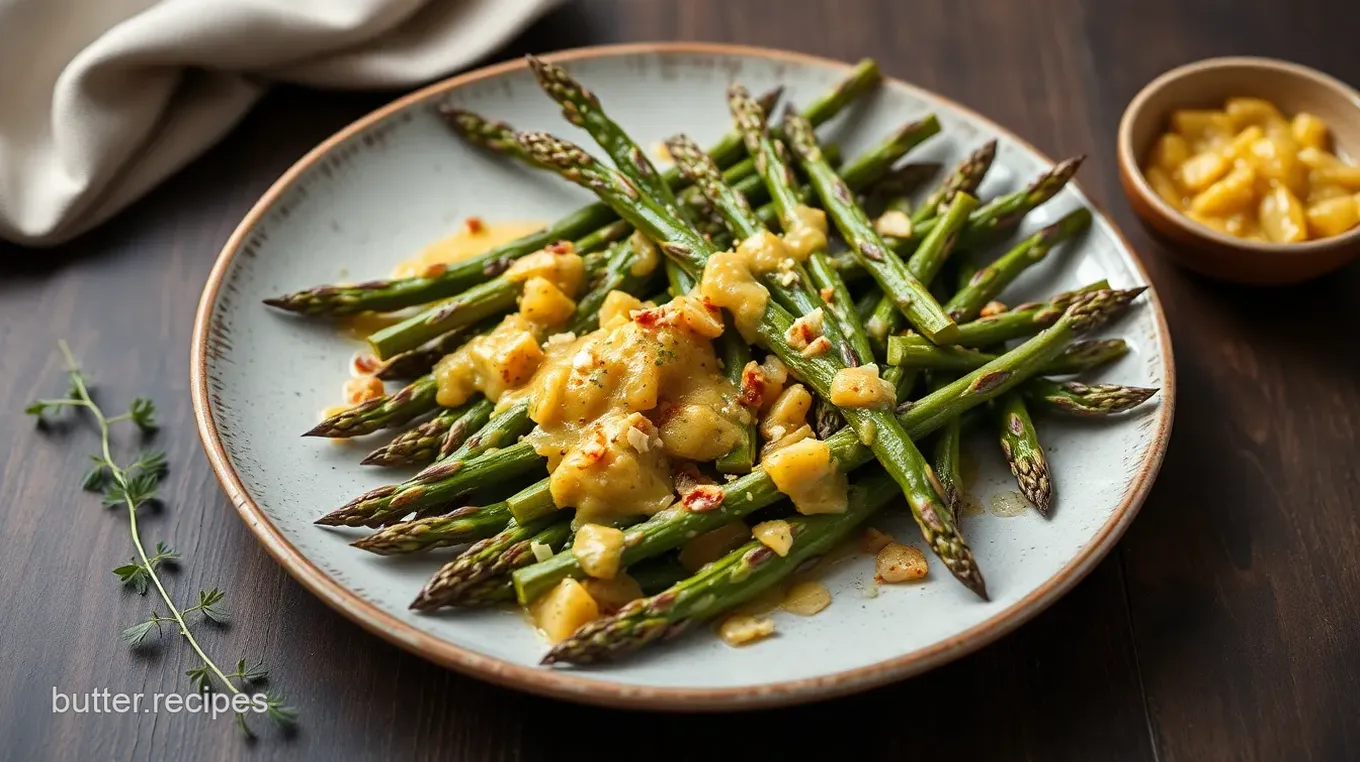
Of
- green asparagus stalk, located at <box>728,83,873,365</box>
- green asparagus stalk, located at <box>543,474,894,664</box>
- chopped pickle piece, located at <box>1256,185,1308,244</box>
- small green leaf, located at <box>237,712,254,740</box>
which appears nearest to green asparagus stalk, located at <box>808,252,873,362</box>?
green asparagus stalk, located at <box>728,83,873,365</box>

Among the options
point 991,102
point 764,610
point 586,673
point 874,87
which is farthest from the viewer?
point 991,102

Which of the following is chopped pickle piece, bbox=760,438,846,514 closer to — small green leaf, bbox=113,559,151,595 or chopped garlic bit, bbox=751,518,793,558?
chopped garlic bit, bbox=751,518,793,558

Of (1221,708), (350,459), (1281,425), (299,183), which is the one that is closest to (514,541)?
(350,459)

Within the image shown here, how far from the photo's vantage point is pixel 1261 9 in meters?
6.67

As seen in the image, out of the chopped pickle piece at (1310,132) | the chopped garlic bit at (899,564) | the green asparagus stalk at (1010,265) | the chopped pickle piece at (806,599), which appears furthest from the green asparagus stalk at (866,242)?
the chopped pickle piece at (1310,132)

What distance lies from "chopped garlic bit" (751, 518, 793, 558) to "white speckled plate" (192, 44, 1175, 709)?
0.78ft

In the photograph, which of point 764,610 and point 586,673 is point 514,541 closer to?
point 586,673

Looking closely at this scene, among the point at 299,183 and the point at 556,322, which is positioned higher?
the point at 299,183

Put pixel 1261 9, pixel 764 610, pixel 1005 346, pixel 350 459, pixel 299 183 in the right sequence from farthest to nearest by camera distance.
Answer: pixel 1261 9 < pixel 299 183 < pixel 1005 346 < pixel 350 459 < pixel 764 610

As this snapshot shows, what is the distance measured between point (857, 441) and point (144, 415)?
2818mm

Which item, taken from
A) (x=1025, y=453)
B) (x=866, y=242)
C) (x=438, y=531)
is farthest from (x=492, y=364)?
(x=1025, y=453)

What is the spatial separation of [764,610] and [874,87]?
2.79 metres

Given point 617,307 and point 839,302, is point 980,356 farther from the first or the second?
point 617,307

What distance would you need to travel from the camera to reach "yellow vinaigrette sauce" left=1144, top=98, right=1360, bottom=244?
5051mm
